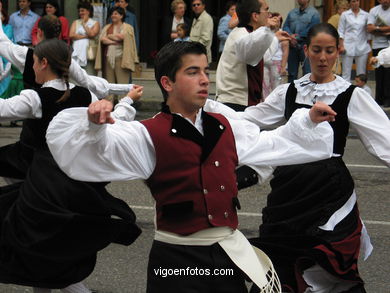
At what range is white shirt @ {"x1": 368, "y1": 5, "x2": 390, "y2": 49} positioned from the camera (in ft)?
44.7

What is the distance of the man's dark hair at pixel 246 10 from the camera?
6703mm

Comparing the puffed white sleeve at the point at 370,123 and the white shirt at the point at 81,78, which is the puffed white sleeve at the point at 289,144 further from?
the white shirt at the point at 81,78

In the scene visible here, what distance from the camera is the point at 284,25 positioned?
1445cm

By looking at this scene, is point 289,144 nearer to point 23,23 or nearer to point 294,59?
point 294,59

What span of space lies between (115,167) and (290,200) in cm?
142

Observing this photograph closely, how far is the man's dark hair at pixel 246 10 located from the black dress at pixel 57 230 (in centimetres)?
242

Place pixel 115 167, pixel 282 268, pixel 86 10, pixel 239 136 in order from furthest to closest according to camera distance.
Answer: pixel 86 10 → pixel 282 268 → pixel 239 136 → pixel 115 167

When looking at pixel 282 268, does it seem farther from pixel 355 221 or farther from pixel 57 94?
pixel 57 94

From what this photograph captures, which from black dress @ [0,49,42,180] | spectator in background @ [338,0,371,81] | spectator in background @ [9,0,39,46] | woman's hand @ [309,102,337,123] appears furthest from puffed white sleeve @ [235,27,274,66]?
spectator in background @ [9,0,39,46]

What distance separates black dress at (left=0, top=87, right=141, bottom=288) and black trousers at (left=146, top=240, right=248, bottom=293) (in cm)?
92

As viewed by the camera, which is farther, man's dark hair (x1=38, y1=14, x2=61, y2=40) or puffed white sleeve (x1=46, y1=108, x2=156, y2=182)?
man's dark hair (x1=38, y1=14, x2=61, y2=40)

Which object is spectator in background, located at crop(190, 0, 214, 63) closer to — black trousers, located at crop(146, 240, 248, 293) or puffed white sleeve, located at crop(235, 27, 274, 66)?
puffed white sleeve, located at crop(235, 27, 274, 66)


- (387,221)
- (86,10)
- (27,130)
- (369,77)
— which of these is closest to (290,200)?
(27,130)

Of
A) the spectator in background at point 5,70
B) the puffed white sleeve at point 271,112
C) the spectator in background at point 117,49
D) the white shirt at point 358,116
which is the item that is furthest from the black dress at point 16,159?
the spectator in background at point 117,49
